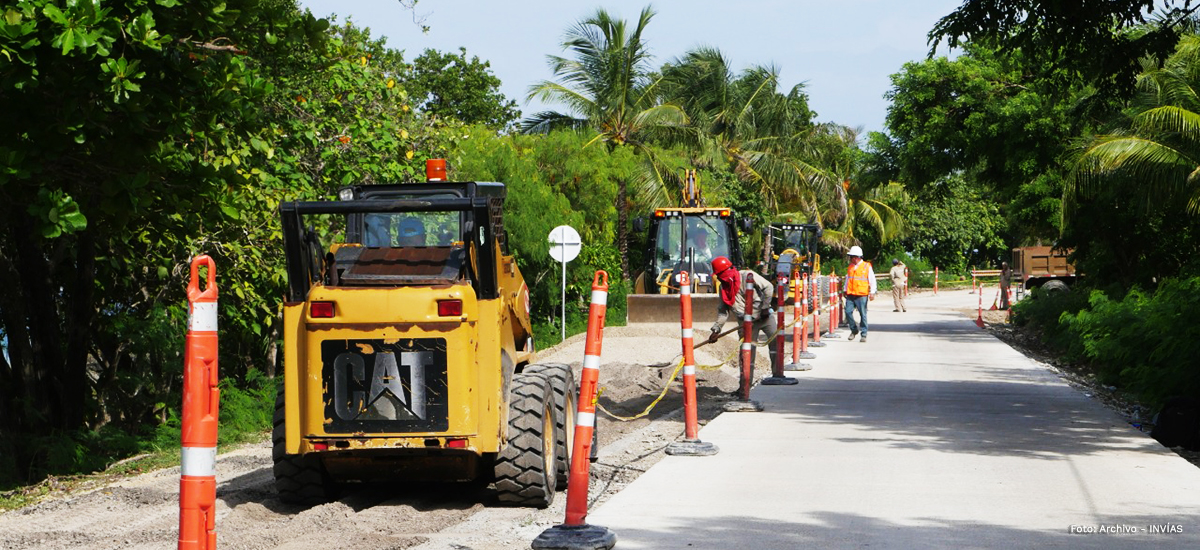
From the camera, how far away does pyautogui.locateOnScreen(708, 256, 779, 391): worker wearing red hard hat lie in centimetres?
1474

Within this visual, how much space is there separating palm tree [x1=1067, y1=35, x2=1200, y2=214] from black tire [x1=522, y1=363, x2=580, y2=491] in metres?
11.6

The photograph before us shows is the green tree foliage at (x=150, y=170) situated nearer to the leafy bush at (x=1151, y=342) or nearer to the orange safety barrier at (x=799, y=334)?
the orange safety barrier at (x=799, y=334)

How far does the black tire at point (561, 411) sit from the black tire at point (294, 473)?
62.7 inches

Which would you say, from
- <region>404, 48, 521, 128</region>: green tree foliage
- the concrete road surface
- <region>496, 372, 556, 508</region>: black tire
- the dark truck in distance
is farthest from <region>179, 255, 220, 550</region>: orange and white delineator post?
<region>404, 48, 521, 128</region>: green tree foliage

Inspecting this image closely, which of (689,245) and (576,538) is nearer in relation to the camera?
(576,538)

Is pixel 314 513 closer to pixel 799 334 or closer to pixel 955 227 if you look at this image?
pixel 799 334

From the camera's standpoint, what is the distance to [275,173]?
15.4m

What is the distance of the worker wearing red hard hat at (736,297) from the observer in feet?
48.4

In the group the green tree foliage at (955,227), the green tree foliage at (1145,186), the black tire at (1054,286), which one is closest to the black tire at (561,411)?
the green tree foliage at (1145,186)

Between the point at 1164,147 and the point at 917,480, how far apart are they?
1181cm

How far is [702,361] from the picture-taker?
2212cm

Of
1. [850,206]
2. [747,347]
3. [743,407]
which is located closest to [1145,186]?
[747,347]

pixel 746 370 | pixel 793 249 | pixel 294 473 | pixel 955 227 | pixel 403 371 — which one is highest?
pixel 955 227

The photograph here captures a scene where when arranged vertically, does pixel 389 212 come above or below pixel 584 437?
above
